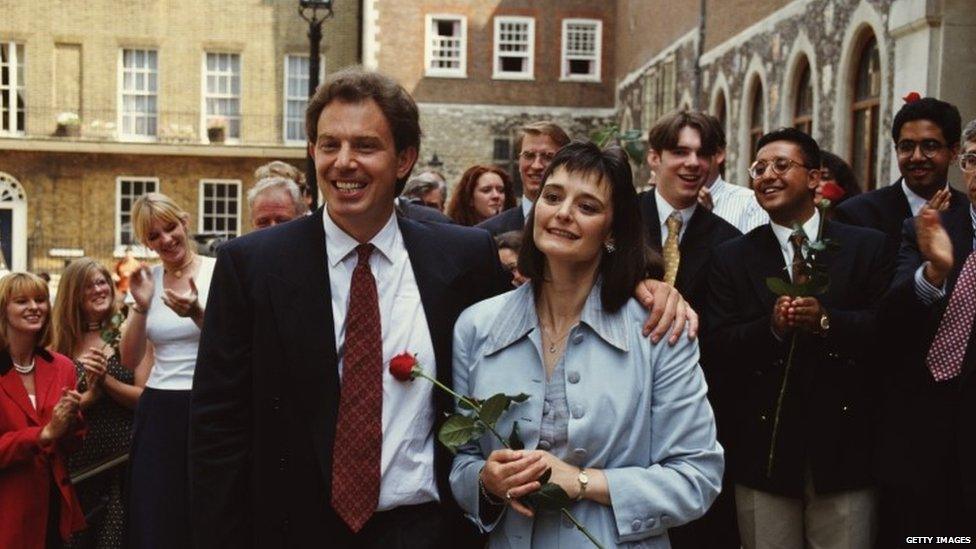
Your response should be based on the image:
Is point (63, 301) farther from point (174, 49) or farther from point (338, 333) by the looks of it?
point (174, 49)

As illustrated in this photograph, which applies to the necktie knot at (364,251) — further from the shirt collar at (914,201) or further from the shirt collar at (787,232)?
the shirt collar at (914,201)

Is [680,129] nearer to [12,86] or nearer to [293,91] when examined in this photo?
[293,91]

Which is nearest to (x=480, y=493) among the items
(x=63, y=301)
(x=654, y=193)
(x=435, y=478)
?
(x=435, y=478)

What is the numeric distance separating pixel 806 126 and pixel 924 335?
42.3 feet

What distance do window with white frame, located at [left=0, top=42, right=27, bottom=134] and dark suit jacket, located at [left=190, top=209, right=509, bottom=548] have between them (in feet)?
94.4

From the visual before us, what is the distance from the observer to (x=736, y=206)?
5.66 m

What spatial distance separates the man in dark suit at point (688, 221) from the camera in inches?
169

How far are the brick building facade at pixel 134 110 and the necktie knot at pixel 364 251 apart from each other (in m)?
26.9

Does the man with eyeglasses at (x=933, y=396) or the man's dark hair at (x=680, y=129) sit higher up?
the man's dark hair at (x=680, y=129)

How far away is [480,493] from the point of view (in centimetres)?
283

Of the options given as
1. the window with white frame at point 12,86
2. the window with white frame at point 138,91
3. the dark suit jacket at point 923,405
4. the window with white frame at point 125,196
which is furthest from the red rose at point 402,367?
the window with white frame at point 12,86

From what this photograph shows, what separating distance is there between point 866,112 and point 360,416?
1201 cm

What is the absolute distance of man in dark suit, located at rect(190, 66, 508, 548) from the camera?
2881mm

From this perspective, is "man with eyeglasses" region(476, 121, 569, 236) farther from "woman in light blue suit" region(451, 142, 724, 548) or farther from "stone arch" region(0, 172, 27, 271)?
"stone arch" region(0, 172, 27, 271)
